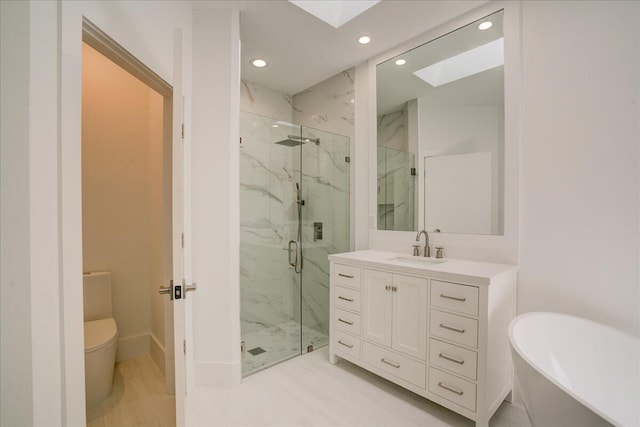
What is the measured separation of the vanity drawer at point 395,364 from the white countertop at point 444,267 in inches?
23.1

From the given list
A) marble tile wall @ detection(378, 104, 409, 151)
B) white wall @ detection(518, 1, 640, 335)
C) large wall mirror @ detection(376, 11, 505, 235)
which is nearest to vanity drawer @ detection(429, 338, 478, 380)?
white wall @ detection(518, 1, 640, 335)

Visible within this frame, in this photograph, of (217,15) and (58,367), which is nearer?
(58,367)

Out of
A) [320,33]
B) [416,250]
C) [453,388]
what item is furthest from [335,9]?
[453,388]

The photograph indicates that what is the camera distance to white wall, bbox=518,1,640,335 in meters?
1.58

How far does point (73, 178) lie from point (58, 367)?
29.2 inches

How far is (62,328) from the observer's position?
1.15 metres

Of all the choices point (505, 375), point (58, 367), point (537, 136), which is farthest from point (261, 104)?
point (505, 375)

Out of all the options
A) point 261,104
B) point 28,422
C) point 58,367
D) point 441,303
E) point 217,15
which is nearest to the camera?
point 28,422

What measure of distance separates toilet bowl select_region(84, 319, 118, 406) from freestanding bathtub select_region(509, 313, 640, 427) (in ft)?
7.87

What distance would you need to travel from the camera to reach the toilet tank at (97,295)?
7.79ft

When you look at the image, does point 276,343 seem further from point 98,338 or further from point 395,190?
point 395,190

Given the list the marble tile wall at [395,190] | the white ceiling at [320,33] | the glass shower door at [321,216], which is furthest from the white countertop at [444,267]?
the white ceiling at [320,33]

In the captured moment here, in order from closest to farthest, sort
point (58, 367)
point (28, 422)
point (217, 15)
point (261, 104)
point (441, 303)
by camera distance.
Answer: point (28, 422), point (58, 367), point (441, 303), point (217, 15), point (261, 104)

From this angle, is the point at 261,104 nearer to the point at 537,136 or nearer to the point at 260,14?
the point at 260,14
